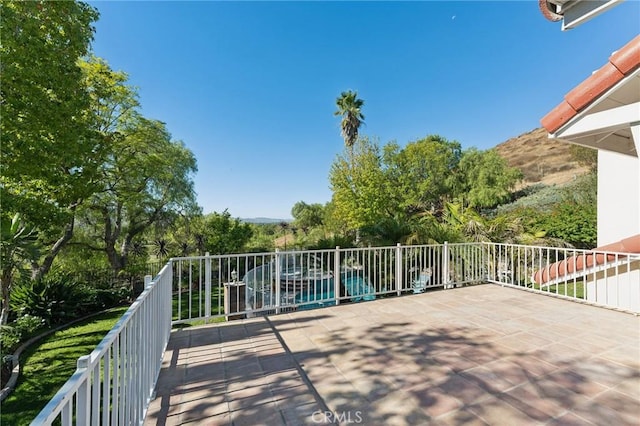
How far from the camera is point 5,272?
452 cm

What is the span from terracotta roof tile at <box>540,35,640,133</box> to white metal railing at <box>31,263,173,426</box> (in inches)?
174

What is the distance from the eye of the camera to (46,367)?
5027mm

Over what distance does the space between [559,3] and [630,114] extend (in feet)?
4.41

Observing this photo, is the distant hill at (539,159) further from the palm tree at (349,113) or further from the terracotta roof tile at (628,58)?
the terracotta roof tile at (628,58)

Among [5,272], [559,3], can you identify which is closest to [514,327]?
[559,3]

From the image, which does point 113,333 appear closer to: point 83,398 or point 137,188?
point 83,398

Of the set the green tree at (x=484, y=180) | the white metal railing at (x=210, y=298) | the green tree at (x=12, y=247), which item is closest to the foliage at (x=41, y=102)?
the green tree at (x=12, y=247)

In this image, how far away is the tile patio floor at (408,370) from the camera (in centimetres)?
188

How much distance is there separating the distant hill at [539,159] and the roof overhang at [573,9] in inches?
953

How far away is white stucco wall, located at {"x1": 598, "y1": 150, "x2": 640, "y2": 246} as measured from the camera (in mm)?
4027

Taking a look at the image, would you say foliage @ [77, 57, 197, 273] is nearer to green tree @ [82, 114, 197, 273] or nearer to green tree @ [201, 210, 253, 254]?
green tree @ [82, 114, 197, 273]

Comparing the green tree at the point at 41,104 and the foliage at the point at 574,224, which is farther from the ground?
the green tree at the point at 41,104

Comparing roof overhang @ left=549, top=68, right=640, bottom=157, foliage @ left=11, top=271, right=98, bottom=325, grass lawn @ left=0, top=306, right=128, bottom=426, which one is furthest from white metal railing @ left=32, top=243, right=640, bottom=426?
foliage @ left=11, top=271, right=98, bottom=325

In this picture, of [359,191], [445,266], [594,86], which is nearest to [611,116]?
[594,86]
